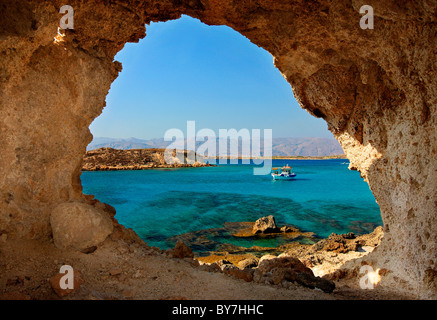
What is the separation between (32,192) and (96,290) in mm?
2188

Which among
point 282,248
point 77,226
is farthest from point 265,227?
point 77,226

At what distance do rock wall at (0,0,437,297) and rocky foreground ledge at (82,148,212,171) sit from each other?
56.1 m

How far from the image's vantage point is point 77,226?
4.63 m

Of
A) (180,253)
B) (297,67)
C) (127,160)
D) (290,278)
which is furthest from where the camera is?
(127,160)

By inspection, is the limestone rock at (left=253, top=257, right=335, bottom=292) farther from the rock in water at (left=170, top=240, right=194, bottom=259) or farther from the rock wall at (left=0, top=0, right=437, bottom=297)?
the rock in water at (left=170, top=240, right=194, bottom=259)

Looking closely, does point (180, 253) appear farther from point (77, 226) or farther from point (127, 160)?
point (127, 160)

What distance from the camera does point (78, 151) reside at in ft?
17.7

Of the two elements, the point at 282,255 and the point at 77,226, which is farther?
the point at 282,255

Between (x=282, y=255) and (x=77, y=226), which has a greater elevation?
(x=77, y=226)

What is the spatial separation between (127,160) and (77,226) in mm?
63143

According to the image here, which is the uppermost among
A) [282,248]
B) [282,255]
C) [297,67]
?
[297,67]

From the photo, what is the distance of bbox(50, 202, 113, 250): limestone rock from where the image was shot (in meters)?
4.52

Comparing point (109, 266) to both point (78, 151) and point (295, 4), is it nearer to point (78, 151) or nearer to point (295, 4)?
point (78, 151)

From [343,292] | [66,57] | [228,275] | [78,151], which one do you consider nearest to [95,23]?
[66,57]
